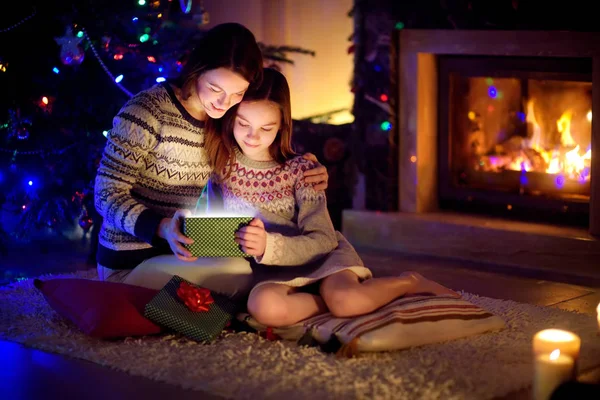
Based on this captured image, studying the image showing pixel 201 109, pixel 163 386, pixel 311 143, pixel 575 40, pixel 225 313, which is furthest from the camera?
pixel 311 143

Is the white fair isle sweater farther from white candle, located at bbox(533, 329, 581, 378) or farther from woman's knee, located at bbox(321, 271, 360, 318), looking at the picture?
white candle, located at bbox(533, 329, 581, 378)

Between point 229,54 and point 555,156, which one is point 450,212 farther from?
point 229,54

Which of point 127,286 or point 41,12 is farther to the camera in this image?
point 41,12

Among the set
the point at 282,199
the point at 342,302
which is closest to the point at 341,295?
the point at 342,302

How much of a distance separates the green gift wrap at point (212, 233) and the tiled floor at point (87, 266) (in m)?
0.41

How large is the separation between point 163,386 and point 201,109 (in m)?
0.93

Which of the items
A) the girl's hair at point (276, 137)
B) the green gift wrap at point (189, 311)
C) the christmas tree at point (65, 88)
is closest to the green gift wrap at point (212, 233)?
the green gift wrap at point (189, 311)

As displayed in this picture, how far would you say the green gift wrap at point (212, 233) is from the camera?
2.40 meters

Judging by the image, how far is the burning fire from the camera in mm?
3648

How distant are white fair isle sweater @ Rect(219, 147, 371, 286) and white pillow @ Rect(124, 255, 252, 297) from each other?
62 millimetres

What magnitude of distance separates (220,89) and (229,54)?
10 centimetres

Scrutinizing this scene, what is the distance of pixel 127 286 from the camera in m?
2.54

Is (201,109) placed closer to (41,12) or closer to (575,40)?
(41,12)

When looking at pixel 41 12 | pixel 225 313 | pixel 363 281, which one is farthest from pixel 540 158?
pixel 41 12
